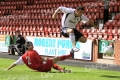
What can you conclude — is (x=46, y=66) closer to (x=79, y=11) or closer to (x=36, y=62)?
(x=36, y=62)

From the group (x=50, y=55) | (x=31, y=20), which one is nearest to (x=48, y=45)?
(x=50, y=55)

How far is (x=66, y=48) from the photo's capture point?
63.8 feet

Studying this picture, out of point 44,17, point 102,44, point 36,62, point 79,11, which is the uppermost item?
point 44,17

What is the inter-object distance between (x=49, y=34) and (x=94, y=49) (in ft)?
17.2

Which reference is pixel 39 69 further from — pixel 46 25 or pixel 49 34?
pixel 46 25

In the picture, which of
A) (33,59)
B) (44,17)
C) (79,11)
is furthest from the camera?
(44,17)

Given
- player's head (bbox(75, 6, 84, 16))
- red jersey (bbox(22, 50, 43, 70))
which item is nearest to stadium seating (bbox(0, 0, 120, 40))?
player's head (bbox(75, 6, 84, 16))

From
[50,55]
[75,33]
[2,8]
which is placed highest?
[2,8]

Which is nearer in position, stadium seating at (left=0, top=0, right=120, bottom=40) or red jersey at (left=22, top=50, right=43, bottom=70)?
red jersey at (left=22, top=50, right=43, bottom=70)

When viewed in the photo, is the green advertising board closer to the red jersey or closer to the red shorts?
the red shorts

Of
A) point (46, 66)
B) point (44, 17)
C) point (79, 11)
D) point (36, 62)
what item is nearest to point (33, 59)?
point (36, 62)

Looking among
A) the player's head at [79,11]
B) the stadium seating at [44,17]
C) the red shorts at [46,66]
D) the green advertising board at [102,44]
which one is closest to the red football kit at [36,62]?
the red shorts at [46,66]

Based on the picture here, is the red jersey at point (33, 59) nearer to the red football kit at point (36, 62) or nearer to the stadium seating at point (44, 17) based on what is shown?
the red football kit at point (36, 62)

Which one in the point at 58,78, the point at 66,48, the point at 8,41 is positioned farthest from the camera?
the point at 8,41
